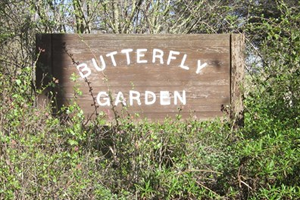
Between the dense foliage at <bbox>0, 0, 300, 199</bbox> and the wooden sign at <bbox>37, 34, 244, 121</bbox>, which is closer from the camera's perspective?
the dense foliage at <bbox>0, 0, 300, 199</bbox>

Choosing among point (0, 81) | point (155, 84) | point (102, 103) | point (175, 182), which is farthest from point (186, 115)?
point (0, 81)

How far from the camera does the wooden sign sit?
15.0ft

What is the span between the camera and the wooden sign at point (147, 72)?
15.0 ft

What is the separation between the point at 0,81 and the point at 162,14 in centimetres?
445

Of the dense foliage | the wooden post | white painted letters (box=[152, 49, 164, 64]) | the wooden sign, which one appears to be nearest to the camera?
the dense foliage

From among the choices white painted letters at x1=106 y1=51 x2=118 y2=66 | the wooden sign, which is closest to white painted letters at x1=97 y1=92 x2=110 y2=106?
the wooden sign

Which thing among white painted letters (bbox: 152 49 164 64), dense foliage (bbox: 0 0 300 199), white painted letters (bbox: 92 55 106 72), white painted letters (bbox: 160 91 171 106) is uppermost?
white painted letters (bbox: 152 49 164 64)

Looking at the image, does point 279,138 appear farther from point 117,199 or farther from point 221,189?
point 117,199

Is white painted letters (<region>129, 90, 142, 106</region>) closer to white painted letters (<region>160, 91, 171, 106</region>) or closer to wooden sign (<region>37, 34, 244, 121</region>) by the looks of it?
wooden sign (<region>37, 34, 244, 121</region>)

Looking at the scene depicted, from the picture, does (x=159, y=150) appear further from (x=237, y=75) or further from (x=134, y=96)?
(x=237, y=75)

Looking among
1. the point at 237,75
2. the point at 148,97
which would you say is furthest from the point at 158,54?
the point at 237,75

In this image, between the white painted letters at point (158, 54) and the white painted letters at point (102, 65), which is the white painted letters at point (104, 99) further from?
the white painted letters at point (158, 54)

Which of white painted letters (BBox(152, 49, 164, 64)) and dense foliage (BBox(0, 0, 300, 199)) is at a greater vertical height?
white painted letters (BBox(152, 49, 164, 64))

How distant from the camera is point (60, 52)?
15.0 feet
